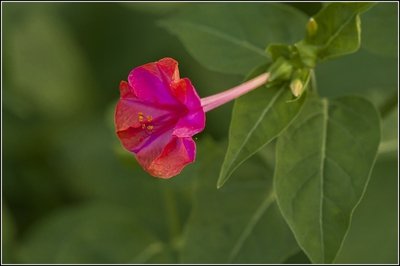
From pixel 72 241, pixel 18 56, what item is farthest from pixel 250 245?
pixel 18 56

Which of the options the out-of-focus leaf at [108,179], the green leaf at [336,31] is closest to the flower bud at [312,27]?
the green leaf at [336,31]

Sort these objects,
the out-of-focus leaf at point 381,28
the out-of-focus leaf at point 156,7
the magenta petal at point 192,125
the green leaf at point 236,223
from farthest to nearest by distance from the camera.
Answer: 1. the out-of-focus leaf at point 156,7
2. the green leaf at point 236,223
3. the out-of-focus leaf at point 381,28
4. the magenta petal at point 192,125

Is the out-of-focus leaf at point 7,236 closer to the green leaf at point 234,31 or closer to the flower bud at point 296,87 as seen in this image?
the green leaf at point 234,31

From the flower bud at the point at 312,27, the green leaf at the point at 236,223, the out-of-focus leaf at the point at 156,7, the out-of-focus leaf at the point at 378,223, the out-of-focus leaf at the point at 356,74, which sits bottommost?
the out-of-focus leaf at the point at 378,223

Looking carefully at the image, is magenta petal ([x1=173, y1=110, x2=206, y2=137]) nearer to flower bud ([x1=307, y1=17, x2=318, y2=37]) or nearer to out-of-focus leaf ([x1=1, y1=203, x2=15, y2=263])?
flower bud ([x1=307, y1=17, x2=318, y2=37])

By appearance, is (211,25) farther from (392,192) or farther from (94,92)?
(94,92)

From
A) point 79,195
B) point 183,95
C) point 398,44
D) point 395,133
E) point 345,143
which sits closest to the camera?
point 183,95
